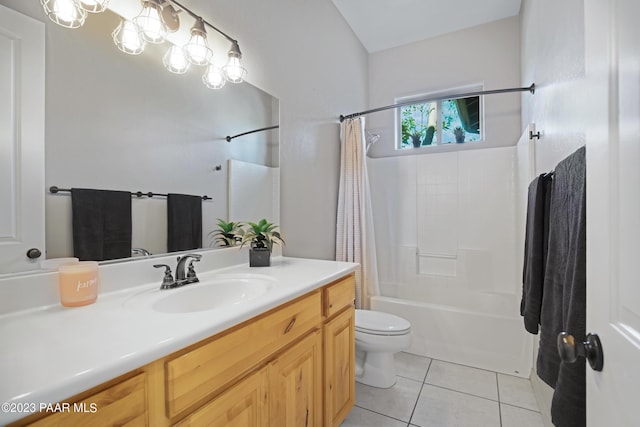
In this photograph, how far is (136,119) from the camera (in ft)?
3.83

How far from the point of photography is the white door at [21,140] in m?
0.84

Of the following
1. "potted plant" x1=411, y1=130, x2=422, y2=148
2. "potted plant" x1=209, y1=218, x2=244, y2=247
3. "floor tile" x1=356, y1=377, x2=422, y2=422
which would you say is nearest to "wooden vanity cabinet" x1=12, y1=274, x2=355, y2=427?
"floor tile" x1=356, y1=377, x2=422, y2=422

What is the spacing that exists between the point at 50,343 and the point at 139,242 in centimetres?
55

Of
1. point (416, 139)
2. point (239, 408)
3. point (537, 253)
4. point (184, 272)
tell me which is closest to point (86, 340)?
point (239, 408)

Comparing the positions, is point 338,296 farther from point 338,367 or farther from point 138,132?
point 138,132

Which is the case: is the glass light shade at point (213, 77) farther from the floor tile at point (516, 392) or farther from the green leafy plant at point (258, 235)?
the floor tile at point (516, 392)

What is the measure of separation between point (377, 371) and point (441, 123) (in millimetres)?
2528

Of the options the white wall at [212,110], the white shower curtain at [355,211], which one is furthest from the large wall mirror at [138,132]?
the white shower curtain at [355,211]

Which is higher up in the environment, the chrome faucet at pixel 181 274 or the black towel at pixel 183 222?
the black towel at pixel 183 222

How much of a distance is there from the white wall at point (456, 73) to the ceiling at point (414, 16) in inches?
4.4

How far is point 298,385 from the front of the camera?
1.16 metres

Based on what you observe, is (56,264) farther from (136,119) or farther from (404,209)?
(404,209)

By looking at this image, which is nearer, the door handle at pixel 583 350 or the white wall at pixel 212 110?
the door handle at pixel 583 350

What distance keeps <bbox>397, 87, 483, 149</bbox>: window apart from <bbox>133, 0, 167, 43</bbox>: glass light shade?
7.89ft
